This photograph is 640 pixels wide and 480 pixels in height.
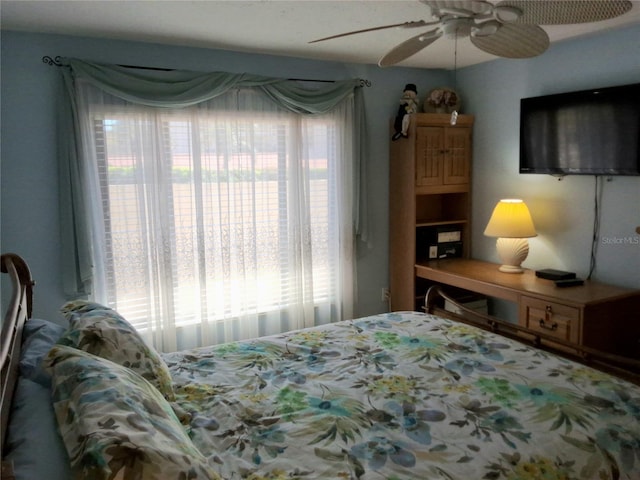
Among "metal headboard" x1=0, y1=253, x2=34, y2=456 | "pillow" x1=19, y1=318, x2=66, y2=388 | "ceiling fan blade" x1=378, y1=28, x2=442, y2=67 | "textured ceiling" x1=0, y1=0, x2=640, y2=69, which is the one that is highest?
"textured ceiling" x1=0, y1=0, x2=640, y2=69

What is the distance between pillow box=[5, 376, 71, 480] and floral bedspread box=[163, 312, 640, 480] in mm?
458

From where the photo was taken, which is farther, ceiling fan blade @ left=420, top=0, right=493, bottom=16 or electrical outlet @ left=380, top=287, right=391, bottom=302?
electrical outlet @ left=380, top=287, right=391, bottom=302

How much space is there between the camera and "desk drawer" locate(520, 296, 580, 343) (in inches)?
114

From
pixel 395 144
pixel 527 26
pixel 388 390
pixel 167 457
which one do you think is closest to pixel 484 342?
pixel 388 390

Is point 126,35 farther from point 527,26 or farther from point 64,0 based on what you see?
point 527,26

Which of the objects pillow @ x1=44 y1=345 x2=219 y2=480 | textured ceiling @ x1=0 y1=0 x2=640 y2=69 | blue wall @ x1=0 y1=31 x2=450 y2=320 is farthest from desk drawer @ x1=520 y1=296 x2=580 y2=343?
blue wall @ x1=0 y1=31 x2=450 y2=320

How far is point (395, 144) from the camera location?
4.13 m

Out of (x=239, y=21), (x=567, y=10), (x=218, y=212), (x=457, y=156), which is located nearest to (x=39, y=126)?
(x=218, y=212)

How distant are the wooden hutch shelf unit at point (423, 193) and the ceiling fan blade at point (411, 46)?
68.6 inches

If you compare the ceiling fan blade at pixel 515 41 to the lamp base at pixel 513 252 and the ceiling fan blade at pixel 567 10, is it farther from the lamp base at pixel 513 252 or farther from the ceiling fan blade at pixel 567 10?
the lamp base at pixel 513 252

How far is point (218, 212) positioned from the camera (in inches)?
139

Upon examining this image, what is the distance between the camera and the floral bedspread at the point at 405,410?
4.75 ft

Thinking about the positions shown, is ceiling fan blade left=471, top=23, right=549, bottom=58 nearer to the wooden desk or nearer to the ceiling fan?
the ceiling fan

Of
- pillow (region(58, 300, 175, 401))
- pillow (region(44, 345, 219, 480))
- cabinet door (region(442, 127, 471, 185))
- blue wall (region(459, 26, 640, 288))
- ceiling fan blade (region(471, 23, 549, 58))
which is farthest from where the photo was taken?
cabinet door (region(442, 127, 471, 185))
